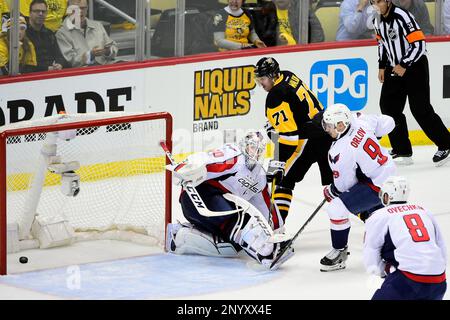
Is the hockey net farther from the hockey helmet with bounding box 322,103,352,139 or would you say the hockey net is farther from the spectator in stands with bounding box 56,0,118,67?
the spectator in stands with bounding box 56,0,118,67

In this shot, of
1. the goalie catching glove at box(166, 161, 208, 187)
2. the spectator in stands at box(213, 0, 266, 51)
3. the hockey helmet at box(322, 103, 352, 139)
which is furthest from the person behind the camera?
the spectator in stands at box(213, 0, 266, 51)

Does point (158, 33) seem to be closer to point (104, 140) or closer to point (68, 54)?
point (68, 54)

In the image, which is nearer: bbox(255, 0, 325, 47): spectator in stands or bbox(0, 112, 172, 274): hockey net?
bbox(0, 112, 172, 274): hockey net

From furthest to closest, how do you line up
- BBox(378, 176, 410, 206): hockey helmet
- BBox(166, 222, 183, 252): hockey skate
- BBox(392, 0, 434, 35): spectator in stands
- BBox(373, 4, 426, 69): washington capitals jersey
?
BBox(392, 0, 434, 35): spectator in stands → BBox(373, 4, 426, 69): washington capitals jersey → BBox(166, 222, 183, 252): hockey skate → BBox(378, 176, 410, 206): hockey helmet

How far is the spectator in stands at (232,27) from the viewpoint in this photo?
10.4m

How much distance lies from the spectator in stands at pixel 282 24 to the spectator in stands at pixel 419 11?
708mm

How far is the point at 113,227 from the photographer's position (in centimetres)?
830

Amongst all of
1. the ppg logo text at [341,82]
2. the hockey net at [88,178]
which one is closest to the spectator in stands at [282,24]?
the ppg logo text at [341,82]

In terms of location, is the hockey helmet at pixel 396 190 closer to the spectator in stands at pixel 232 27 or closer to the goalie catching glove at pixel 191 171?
the goalie catching glove at pixel 191 171

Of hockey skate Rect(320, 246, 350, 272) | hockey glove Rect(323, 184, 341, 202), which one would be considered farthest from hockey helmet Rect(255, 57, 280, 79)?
hockey skate Rect(320, 246, 350, 272)

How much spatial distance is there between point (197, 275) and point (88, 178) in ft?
3.37

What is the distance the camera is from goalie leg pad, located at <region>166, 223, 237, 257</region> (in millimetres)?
7992

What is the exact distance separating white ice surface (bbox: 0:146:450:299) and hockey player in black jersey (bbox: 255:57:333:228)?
0.40 metres

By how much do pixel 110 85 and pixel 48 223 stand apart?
1.95m
